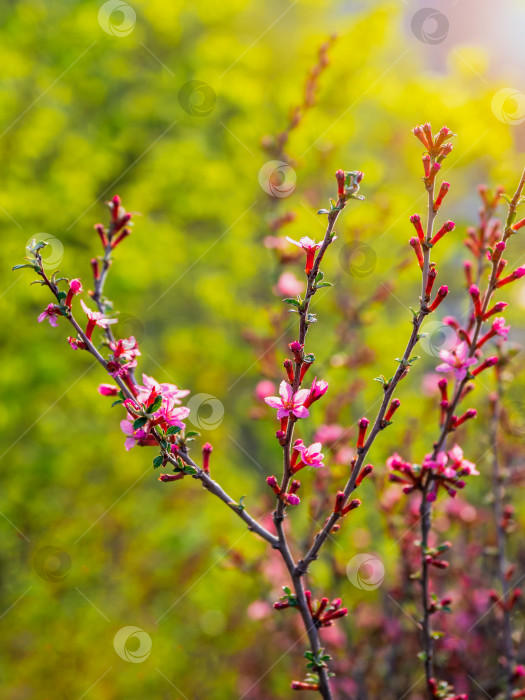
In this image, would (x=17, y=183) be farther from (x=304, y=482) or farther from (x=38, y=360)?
(x=304, y=482)

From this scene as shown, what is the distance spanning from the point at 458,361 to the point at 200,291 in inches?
209

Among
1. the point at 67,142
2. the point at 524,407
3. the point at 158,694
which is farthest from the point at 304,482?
the point at 67,142

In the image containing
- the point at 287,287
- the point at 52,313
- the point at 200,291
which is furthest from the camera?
the point at 200,291

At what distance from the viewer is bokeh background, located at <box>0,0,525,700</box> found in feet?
12.4

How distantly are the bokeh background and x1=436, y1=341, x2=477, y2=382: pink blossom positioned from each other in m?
1.33

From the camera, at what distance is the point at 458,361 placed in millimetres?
1435

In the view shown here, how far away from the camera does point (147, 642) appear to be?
4285 mm

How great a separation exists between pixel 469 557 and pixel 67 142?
4917 mm

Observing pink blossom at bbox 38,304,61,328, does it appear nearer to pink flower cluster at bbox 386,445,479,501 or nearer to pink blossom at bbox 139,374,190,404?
pink blossom at bbox 139,374,190,404

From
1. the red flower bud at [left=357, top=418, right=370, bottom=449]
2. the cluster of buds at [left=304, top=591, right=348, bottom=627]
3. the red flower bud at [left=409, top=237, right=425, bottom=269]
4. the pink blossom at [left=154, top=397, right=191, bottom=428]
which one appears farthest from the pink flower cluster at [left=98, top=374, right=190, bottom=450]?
the red flower bud at [left=409, top=237, right=425, bottom=269]

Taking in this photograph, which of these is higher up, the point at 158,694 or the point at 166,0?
the point at 166,0

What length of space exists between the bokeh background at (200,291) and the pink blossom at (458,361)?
1.33m

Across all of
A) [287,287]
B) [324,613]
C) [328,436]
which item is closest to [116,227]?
[324,613]

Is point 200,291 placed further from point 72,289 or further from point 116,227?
point 72,289
